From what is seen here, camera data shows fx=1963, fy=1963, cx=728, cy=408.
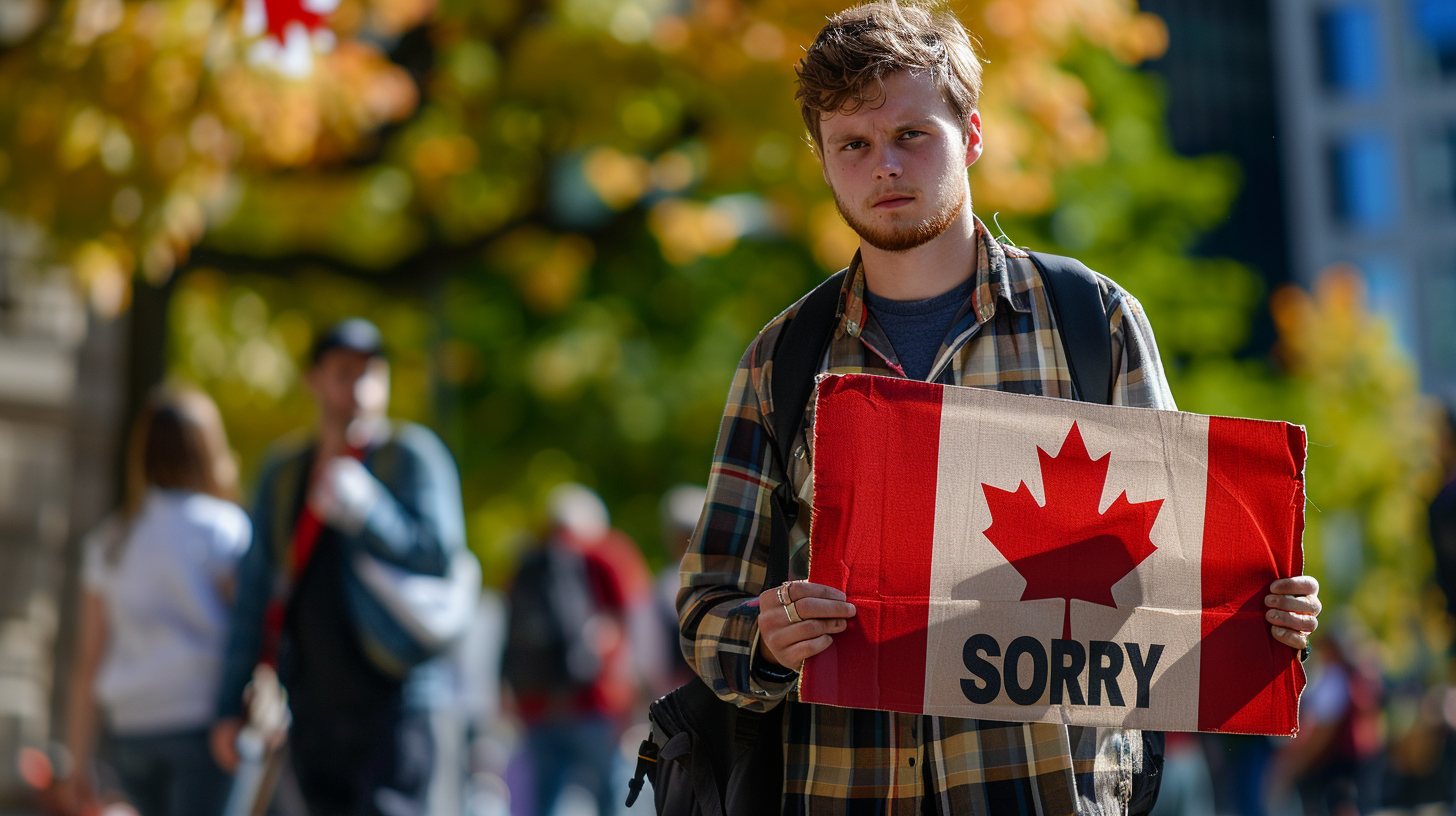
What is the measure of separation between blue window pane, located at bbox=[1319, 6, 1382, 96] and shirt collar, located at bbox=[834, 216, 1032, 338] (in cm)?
5120

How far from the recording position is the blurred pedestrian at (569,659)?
9.41m

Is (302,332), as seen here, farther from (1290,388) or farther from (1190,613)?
(1290,388)

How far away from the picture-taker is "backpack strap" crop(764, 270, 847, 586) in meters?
3.14

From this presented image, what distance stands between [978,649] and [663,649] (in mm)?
6926

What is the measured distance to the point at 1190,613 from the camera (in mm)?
3002

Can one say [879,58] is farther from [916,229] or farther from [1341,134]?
[1341,134]

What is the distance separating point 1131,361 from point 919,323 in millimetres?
342

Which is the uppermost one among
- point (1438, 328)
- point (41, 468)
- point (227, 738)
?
point (1438, 328)

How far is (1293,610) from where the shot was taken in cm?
295

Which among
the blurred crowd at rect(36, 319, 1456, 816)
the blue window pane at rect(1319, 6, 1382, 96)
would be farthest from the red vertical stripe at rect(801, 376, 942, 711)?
the blue window pane at rect(1319, 6, 1382, 96)

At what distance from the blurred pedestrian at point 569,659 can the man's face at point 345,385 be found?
11.8 feet

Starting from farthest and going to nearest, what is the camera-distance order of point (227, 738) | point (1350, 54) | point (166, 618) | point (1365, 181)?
point (1365, 181)
point (1350, 54)
point (166, 618)
point (227, 738)

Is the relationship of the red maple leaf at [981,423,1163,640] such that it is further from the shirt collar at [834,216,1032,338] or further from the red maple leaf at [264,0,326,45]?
the red maple leaf at [264,0,326,45]

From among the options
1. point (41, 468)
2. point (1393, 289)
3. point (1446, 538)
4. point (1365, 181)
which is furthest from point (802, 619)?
point (1365, 181)
